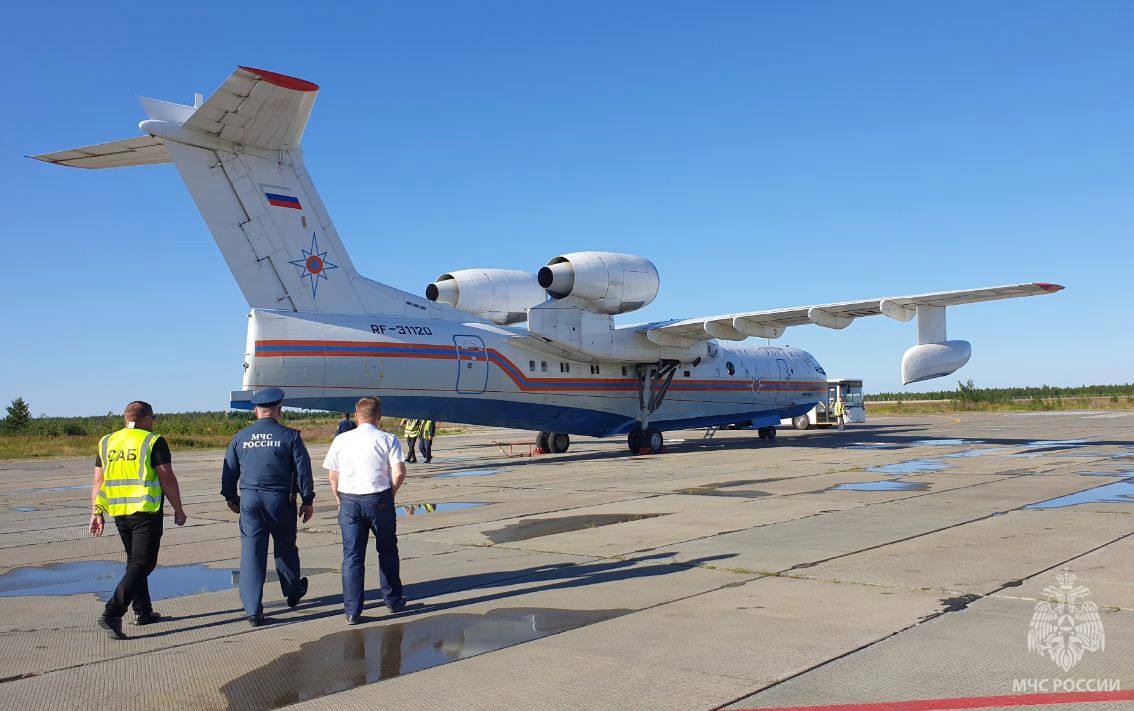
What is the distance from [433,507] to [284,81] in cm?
756

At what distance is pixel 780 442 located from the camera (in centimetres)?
2936

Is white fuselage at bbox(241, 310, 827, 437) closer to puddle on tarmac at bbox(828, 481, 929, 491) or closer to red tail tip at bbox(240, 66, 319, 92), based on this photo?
red tail tip at bbox(240, 66, 319, 92)

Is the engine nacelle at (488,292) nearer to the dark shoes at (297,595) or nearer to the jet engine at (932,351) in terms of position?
the jet engine at (932,351)

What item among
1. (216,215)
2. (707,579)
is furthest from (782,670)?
(216,215)

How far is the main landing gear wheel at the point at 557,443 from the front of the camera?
27.2m

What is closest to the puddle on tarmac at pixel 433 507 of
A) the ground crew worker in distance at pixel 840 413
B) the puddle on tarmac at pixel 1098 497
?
the puddle on tarmac at pixel 1098 497

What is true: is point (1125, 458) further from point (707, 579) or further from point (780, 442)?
point (707, 579)

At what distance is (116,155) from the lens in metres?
17.1

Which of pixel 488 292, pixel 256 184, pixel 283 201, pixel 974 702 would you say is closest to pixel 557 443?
pixel 488 292

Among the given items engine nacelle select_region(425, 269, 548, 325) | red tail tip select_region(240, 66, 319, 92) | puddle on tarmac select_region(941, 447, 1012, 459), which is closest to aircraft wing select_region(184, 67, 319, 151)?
red tail tip select_region(240, 66, 319, 92)

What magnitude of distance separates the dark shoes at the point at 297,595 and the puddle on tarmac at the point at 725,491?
25.9 ft

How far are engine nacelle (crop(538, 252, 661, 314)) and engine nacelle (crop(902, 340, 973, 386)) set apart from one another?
6.67 metres

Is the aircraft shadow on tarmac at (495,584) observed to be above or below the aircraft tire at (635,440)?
below

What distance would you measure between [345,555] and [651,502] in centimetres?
714
